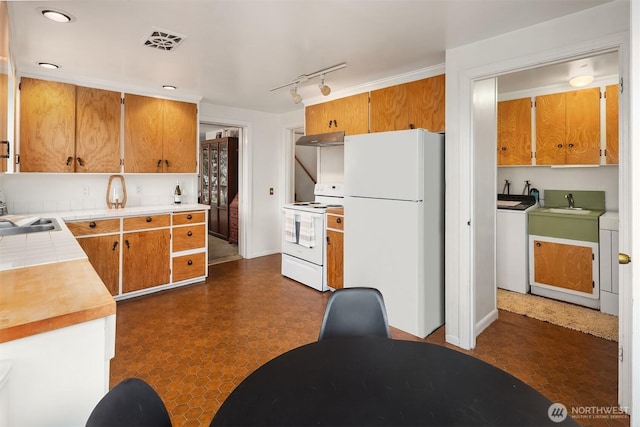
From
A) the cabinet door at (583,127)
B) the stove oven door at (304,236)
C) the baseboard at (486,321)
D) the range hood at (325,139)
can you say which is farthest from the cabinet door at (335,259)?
the cabinet door at (583,127)

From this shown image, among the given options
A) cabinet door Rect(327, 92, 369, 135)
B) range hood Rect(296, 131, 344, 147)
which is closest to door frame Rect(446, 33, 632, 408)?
cabinet door Rect(327, 92, 369, 135)

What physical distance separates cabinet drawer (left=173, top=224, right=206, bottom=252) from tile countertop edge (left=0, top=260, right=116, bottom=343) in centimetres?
250

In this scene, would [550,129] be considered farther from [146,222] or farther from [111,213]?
[111,213]

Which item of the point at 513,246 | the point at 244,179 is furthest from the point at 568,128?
the point at 244,179

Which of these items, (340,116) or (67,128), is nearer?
(67,128)

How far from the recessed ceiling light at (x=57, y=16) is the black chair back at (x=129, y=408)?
247 cm

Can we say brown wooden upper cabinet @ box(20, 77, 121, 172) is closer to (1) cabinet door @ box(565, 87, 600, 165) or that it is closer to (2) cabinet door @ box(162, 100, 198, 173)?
(2) cabinet door @ box(162, 100, 198, 173)

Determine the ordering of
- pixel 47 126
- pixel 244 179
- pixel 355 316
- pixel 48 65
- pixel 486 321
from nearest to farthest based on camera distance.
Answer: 1. pixel 355 316
2. pixel 486 321
3. pixel 48 65
4. pixel 47 126
5. pixel 244 179

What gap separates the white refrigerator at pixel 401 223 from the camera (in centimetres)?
272

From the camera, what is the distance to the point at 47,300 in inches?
43.9

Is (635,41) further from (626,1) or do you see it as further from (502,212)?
(502,212)

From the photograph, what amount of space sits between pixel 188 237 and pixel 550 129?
4378 millimetres

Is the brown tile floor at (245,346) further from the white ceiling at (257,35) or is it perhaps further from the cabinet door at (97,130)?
the white ceiling at (257,35)

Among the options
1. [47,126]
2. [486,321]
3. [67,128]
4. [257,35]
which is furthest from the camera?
[67,128]
